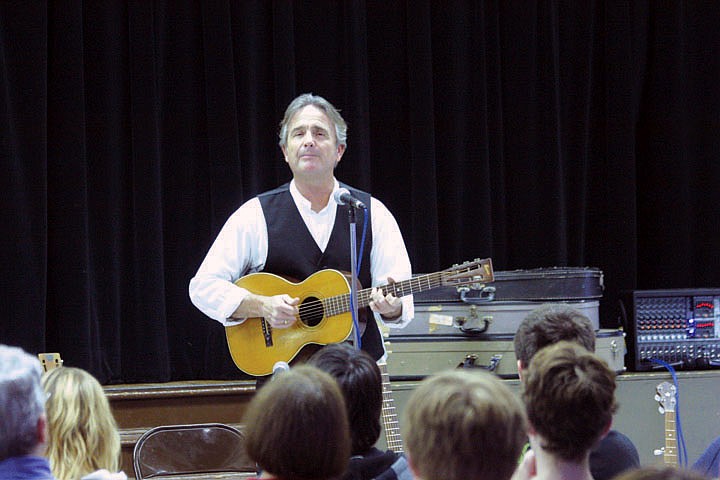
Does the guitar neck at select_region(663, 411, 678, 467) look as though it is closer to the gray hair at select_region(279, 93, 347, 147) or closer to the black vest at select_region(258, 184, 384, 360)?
the black vest at select_region(258, 184, 384, 360)

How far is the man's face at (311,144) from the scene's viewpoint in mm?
3740

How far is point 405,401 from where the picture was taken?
4.68 m

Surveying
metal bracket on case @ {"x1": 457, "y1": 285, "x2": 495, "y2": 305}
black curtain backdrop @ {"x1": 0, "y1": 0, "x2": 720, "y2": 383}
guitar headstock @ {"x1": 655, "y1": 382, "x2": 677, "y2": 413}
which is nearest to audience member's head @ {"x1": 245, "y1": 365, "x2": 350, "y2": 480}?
guitar headstock @ {"x1": 655, "y1": 382, "x2": 677, "y2": 413}

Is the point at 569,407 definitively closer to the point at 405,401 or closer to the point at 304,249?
the point at 304,249

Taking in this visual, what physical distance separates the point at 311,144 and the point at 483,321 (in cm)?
157

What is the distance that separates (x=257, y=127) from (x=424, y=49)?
108cm

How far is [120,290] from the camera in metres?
4.99

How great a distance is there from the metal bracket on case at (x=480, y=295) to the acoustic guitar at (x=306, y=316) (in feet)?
3.60

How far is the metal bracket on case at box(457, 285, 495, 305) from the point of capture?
189 inches

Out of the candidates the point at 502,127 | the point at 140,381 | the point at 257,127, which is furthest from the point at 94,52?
the point at 502,127

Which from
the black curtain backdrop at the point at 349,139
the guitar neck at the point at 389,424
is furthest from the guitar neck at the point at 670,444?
the black curtain backdrop at the point at 349,139

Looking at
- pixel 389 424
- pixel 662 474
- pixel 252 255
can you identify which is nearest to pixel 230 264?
pixel 252 255

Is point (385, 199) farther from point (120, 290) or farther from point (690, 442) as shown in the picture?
point (690, 442)

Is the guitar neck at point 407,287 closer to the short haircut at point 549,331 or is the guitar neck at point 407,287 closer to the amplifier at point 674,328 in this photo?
the short haircut at point 549,331
